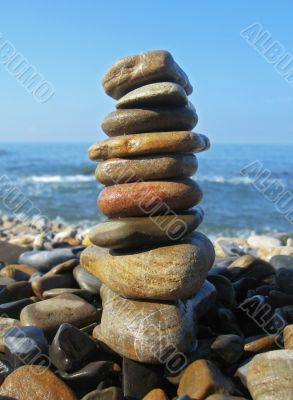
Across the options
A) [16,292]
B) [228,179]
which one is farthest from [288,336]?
[228,179]

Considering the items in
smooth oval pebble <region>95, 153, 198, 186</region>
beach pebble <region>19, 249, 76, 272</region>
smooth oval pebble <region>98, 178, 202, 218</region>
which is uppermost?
smooth oval pebble <region>95, 153, 198, 186</region>

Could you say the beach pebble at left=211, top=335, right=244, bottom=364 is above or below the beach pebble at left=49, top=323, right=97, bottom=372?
below

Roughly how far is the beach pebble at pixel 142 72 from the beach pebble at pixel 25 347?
2.15 m

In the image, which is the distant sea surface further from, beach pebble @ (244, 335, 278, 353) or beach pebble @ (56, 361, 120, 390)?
beach pebble @ (56, 361, 120, 390)

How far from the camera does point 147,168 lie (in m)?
3.80

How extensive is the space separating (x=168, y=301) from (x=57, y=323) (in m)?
1.01

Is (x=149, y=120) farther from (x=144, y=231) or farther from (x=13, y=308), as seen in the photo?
(x=13, y=308)

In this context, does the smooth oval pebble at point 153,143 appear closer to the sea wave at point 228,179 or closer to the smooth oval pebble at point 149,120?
the smooth oval pebble at point 149,120

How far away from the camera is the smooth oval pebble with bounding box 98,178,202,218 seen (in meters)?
3.77

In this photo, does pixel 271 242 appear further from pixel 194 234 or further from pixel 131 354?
pixel 131 354

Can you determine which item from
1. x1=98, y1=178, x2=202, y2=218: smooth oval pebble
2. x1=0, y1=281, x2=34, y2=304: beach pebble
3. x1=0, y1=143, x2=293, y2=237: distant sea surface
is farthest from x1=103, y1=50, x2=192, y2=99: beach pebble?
x1=0, y1=143, x2=293, y2=237: distant sea surface

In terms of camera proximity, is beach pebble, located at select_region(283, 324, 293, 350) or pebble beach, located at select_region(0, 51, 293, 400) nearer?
pebble beach, located at select_region(0, 51, 293, 400)

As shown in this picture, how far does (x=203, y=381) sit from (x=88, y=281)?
6.13 ft

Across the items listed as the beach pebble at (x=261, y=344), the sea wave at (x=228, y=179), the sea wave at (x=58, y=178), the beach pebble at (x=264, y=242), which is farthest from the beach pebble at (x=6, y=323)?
the sea wave at (x=58, y=178)
